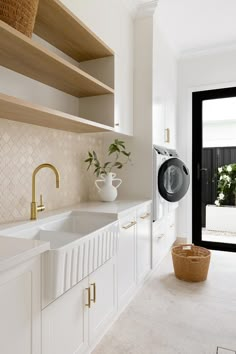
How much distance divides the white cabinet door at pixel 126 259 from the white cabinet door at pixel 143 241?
123mm

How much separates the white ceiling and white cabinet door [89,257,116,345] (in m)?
2.57

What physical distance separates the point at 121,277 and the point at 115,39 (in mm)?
1985

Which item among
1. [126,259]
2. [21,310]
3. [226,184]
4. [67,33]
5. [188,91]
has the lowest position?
[126,259]

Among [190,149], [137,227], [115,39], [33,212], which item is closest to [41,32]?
[115,39]

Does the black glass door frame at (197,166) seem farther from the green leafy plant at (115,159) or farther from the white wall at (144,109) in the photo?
the green leafy plant at (115,159)

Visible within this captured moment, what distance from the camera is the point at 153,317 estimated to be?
1.89 metres

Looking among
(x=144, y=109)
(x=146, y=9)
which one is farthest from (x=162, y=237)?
(x=146, y=9)

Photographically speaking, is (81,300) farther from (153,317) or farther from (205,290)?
(205,290)

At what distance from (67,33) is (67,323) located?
1737mm

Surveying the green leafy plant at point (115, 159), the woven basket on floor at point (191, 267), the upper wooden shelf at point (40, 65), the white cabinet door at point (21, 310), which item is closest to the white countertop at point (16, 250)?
the white cabinet door at point (21, 310)

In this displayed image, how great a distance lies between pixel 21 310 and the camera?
919 mm

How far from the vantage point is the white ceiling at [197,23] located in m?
2.62

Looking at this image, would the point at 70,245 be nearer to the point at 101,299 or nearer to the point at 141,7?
the point at 101,299

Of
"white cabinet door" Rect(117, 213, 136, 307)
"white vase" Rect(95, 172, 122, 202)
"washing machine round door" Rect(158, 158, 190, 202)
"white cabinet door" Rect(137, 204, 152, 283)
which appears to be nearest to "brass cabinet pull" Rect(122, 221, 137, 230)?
"white cabinet door" Rect(117, 213, 136, 307)
